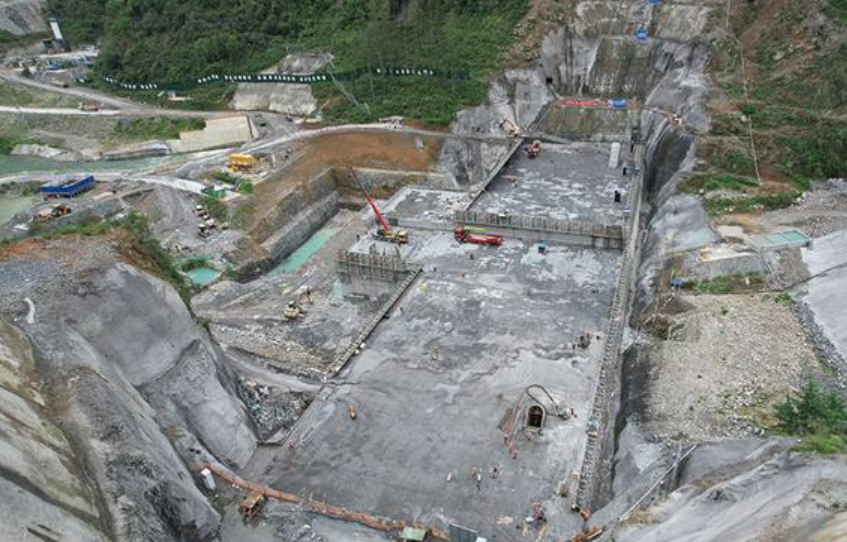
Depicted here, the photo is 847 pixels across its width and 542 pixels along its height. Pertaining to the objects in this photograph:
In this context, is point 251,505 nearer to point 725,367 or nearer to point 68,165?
point 725,367

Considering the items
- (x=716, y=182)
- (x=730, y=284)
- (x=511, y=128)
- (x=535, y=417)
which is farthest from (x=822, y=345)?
(x=511, y=128)

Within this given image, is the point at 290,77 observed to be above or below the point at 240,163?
above

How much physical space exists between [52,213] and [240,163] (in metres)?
14.8

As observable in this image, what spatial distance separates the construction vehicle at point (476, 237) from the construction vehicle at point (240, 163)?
20587 mm

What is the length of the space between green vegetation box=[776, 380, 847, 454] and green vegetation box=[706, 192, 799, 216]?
54.1 ft

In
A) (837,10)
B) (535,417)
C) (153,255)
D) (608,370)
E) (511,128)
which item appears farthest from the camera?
(511,128)

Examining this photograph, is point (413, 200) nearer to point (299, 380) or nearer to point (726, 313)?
point (299, 380)

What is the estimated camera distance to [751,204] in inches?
1500

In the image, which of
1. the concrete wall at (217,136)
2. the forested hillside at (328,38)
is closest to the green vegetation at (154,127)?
the concrete wall at (217,136)

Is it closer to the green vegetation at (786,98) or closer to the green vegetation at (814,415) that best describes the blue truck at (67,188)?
the green vegetation at (786,98)

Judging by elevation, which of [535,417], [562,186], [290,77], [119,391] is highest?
[290,77]

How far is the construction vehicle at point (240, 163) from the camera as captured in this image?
51219mm

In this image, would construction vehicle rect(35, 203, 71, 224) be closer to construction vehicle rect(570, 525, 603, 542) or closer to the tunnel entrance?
the tunnel entrance

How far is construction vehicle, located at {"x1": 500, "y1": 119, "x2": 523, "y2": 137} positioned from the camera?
54.5m
